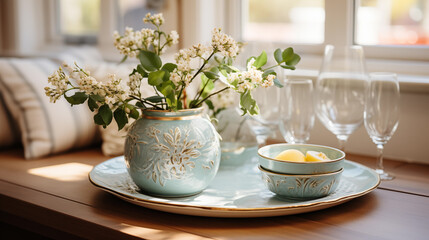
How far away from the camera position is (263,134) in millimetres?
1303

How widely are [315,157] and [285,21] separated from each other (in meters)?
0.97

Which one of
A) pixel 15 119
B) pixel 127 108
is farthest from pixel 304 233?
pixel 15 119

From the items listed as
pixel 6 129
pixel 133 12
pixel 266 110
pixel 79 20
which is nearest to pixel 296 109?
pixel 266 110

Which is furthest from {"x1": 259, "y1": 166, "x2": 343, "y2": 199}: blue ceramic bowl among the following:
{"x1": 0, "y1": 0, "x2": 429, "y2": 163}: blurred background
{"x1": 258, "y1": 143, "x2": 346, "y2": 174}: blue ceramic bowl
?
{"x1": 0, "y1": 0, "x2": 429, "y2": 163}: blurred background

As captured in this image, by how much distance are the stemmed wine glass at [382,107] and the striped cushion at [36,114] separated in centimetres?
85

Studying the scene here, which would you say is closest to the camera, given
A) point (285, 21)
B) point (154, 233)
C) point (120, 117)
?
point (154, 233)

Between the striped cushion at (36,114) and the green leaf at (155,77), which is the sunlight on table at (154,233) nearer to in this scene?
the green leaf at (155,77)

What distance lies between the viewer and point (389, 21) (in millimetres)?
1654

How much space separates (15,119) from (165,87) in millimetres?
773

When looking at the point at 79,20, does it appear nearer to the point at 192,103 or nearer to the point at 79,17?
the point at 79,17

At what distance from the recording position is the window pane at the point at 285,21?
1786 millimetres

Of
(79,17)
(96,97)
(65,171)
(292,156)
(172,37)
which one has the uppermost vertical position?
(79,17)

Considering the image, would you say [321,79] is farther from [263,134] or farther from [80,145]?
[80,145]

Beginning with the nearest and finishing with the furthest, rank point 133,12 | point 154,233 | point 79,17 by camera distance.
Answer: point 154,233 < point 133,12 < point 79,17
